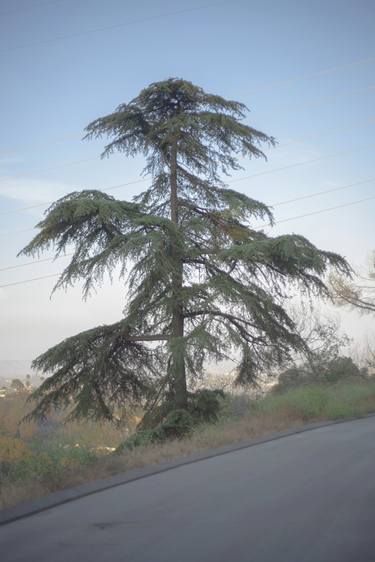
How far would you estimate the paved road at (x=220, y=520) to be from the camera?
4184 mm

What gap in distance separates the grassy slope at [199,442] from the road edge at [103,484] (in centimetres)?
32

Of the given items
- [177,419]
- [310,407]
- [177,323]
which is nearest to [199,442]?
[177,419]

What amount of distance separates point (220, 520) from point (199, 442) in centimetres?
510

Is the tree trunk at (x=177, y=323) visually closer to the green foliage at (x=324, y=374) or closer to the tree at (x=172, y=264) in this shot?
the tree at (x=172, y=264)

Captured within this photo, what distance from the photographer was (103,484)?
6.84 metres

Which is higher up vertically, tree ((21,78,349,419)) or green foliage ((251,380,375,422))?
tree ((21,78,349,419))

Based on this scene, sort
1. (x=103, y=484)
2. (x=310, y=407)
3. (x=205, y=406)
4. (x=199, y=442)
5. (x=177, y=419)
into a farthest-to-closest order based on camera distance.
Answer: (x=310, y=407) → (x=205, y=406) → (x=177, y=419) → (x=199, y=442) → (x=103, y=484)

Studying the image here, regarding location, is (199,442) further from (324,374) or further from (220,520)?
(324,374)

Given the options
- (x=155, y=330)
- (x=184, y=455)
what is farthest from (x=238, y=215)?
(x=184, y=455)

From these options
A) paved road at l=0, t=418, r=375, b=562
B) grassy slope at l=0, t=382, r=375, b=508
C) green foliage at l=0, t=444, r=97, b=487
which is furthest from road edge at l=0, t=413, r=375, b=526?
green foliage at l=0, t=444, r=97, b=487

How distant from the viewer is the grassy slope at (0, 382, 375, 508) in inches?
275

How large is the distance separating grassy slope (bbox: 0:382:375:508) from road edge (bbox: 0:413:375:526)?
1.06ft

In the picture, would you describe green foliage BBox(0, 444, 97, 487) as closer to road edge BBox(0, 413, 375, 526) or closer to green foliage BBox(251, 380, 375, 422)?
road edge BBox(0, 413, 375, 526)

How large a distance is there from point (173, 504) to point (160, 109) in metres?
12.6
